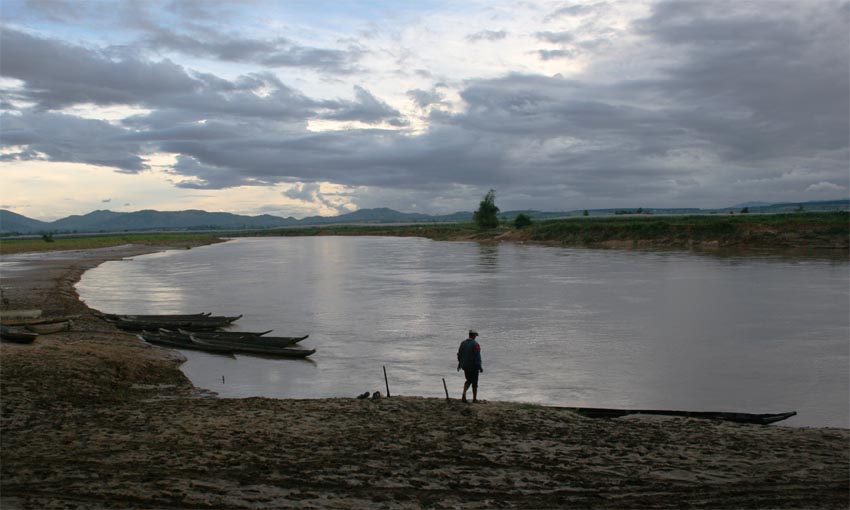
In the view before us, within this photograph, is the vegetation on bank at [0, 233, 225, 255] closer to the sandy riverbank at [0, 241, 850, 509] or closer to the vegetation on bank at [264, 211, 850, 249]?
the vegetation on bank at [264, 211, 850, 249]

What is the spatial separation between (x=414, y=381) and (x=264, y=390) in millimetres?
4263

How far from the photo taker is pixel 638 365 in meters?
21.9

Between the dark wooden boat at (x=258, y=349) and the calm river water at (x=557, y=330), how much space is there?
0.34m

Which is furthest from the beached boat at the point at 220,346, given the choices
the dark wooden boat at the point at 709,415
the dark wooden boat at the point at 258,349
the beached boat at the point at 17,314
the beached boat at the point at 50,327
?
the dark wooden boat at the point at 709,415

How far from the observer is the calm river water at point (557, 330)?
18.8 metres

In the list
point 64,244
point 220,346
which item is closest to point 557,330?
point 220,346

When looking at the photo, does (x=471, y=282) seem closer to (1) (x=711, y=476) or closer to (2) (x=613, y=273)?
(2) (x=613, y=273)

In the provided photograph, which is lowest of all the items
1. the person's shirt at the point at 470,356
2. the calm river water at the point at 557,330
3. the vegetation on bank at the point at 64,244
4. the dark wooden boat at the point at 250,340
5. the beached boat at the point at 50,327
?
the calm river water at the point at 557,330

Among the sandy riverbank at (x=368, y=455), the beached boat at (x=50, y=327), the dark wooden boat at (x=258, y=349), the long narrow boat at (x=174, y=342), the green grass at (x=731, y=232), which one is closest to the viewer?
the sandy riverbank at (x=368, y=455)

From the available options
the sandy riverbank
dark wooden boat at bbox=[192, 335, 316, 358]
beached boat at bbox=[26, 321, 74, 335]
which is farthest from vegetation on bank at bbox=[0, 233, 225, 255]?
the sandy riverbank

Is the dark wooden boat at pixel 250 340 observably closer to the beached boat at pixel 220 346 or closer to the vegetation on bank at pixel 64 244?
the beached boat at pixel 220 346

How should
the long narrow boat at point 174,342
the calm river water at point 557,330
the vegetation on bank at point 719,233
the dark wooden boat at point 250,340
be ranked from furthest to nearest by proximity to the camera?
1. the vegetation on bank at point 719,233
2. the dark wooden boat at point 250,340
3. the long narrow boat at point 174,342
4. the calm river water at point 557,330

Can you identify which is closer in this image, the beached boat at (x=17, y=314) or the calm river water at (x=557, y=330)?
the calm river water at (x=557, y=330)

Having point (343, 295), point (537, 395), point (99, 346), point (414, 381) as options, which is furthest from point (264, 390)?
point (343, 295)
